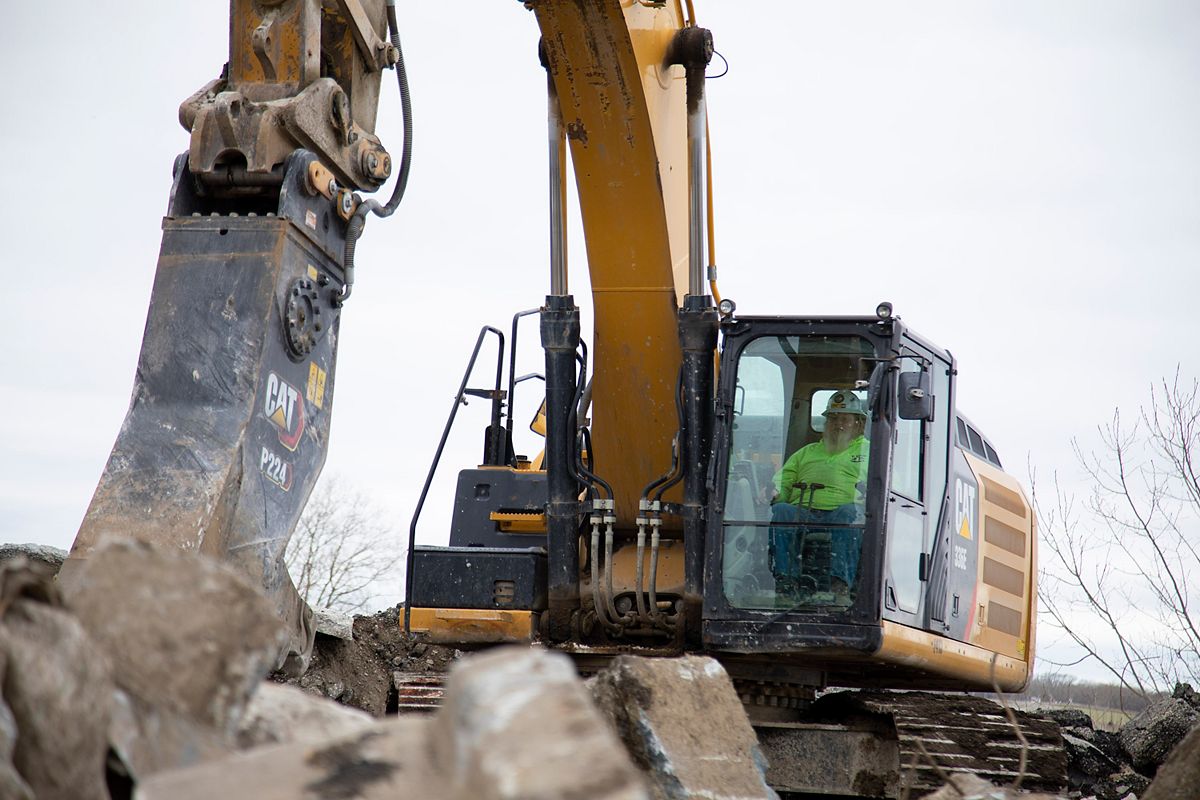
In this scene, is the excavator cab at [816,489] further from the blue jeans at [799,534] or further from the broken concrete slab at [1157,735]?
the broken concrete slab at [1157,735]

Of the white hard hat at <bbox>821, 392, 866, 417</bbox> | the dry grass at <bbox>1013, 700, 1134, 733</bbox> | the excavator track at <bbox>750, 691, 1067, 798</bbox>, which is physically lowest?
the dry grass at <bbox>1013, 700, 1134, 733</bbox>

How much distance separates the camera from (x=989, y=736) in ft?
22.6

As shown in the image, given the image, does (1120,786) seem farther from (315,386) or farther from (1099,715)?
(1099,715)

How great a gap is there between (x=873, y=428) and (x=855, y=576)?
0.66 meters

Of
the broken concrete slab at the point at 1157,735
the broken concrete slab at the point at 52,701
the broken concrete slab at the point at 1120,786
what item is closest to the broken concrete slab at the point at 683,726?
the broken concrete slab at the point at 52,701

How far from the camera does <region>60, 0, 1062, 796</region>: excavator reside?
5242 millimetres

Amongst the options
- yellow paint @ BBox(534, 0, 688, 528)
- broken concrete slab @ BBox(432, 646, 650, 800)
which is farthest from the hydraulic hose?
broken concrete slab @ BBox(432, 646, 650, 800)

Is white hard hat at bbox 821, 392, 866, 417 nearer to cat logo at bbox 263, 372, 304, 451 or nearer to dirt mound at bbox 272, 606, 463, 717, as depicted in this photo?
cat logo at bbox 263, 372, 304, 451

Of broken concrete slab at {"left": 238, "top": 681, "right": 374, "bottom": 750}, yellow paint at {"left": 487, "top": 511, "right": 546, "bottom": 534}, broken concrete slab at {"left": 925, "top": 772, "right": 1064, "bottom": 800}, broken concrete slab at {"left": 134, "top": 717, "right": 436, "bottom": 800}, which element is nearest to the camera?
broken concrete slab at {"left": 134, "top": 717, "right": 436, "bottom": 800}

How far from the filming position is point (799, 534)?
6.16 m

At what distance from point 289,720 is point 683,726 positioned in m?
1.99

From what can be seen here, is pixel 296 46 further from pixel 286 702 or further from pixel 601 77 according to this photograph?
pixel 286 702

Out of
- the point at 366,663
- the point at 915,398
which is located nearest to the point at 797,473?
the point at 915,398

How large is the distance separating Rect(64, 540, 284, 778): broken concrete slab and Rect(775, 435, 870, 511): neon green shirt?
147 inches
